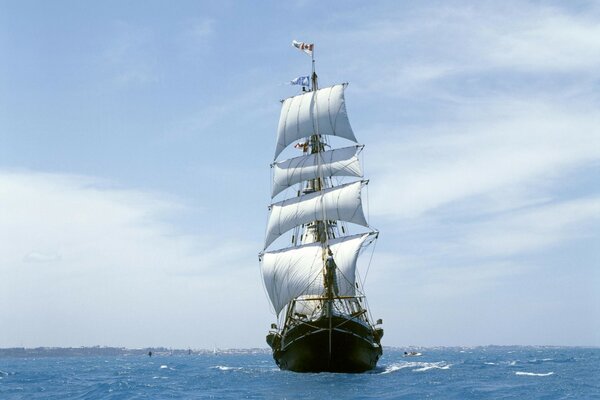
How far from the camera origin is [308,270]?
178ft

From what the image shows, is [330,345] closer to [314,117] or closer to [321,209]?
[321,209]

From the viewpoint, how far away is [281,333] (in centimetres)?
5422

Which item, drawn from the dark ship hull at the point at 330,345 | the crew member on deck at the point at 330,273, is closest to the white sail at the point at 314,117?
the crew member on deck at the point at 330,273

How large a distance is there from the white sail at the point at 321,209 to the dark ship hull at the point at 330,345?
1238 cm

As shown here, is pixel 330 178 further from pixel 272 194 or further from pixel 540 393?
pixel 540 393

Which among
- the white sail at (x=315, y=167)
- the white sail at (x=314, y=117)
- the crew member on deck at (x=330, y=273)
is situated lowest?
A: the crew member on deck at (x=330, y=273)

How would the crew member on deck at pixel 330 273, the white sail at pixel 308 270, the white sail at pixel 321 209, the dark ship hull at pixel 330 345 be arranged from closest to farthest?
the dark ship hull at pixel 330 345 < the crew member on deck at pixel 330 273 < the white sail at pixel 308 270 < the white sail at pixel 321 209

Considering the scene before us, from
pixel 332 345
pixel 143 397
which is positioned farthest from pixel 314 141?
pixel 143 397

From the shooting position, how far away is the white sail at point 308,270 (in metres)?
53.9

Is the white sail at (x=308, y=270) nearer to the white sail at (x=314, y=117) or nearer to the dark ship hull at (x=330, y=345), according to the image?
the dark ship hull at (x=330, y=345)

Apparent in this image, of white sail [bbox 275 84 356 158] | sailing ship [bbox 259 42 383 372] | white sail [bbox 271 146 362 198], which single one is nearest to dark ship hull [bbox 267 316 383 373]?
sailing ship [bbox 259 42 383 372]

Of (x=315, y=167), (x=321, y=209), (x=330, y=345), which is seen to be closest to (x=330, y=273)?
(x=330, y=345)

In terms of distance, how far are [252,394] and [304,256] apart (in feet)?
59.2

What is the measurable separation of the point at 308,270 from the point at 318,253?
62.9 inches
